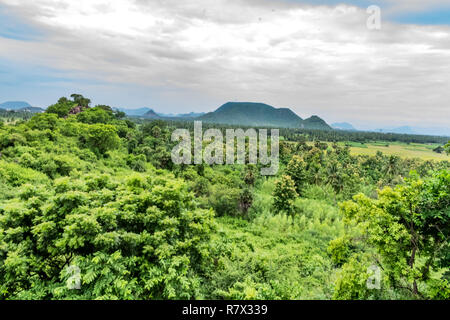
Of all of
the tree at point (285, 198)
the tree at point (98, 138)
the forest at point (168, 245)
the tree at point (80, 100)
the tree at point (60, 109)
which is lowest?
the tree at point (285, 198)

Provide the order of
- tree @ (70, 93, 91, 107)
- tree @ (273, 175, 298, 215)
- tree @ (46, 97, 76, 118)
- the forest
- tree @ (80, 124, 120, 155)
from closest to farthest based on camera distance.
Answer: the forest, tree @ (273, 175, 298, 215), tree @ (80, 124, 120, 155), tree @ (46, 97, 76, 118), tree @ (70, 93, 91, 107)

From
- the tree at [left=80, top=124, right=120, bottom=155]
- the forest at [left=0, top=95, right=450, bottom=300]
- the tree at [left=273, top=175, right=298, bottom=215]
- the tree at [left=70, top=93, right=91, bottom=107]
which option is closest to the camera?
the forest at [left=0, top=95, right=450, bottom=300]

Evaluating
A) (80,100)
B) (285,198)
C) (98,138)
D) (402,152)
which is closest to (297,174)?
(285,198)

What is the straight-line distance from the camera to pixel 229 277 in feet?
36.7

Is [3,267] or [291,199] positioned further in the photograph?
[291,199]

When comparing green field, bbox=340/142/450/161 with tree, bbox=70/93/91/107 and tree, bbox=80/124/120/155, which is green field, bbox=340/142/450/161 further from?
tree, bbox=70/93/91/107

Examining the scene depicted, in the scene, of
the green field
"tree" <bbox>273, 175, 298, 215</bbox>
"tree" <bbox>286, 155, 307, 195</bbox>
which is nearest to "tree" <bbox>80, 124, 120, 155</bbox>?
"tree" <bbox>273, 175, 298, 215</bbox>

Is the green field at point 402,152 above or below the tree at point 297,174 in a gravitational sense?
above

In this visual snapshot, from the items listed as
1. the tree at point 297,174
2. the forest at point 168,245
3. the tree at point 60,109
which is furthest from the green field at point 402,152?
the tree at point 60,109

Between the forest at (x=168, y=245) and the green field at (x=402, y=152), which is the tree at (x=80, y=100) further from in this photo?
the green field at (x=402, y=152)

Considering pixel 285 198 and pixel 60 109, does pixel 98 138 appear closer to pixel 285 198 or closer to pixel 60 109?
pixel 60 109
